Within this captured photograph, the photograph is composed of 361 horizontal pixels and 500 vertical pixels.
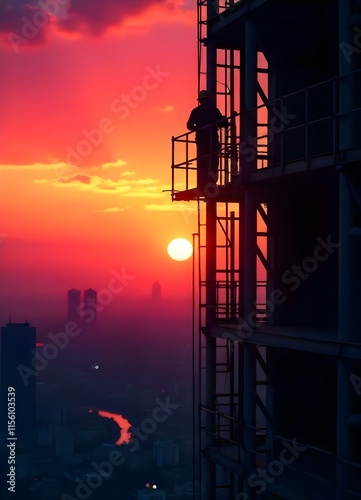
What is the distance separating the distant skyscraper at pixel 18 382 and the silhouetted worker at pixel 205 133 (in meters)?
58.8

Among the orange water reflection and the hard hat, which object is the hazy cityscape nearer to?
the orange water reflection

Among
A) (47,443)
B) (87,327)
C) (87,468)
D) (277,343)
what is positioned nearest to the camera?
(277,343)

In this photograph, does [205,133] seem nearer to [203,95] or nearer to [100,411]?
[203,95]

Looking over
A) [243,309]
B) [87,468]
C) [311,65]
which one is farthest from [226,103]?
[87,468]

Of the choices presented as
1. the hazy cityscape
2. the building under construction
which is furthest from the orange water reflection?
the building under construction

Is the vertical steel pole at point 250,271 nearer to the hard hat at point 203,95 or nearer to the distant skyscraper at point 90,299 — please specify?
the hard hat at point 203,95

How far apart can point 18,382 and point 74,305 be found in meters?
19.9

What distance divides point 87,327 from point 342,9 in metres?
94.3

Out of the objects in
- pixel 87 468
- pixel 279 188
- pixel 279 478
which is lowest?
pixel 87 468

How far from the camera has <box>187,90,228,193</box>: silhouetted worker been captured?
50.9 ft

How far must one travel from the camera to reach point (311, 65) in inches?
579

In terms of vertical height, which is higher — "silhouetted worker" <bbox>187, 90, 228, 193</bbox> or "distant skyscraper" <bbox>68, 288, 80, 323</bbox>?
"silhouetted worker" <bbox>187, 90, 228, 193</bbox>

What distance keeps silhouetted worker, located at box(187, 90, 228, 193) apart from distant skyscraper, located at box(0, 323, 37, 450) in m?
58.8

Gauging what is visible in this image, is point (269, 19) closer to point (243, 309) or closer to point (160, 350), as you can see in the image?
point (243, 309)
